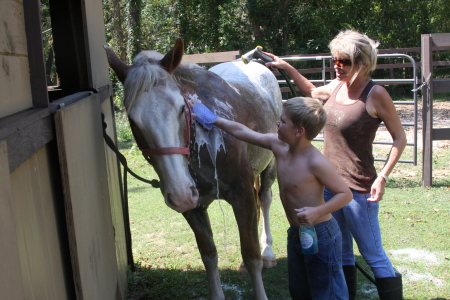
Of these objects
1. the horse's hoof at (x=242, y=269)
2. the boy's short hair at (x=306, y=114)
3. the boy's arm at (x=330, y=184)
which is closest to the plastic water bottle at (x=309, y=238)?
the boy's arm at (x=330, y=184)

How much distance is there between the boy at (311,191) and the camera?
2.21 meters

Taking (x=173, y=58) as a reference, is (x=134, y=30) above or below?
above

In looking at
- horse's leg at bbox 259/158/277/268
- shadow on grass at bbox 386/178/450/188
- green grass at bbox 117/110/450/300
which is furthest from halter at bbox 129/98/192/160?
shadow on grass at bbox 386/178/450/188

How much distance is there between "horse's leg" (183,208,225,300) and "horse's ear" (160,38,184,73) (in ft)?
3.52

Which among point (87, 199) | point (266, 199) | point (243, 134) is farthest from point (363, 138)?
point (266, 199)

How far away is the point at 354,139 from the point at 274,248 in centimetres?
209

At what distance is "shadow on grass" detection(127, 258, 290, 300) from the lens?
3.49 metres

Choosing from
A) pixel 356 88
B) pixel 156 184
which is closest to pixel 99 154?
pixel 156 184

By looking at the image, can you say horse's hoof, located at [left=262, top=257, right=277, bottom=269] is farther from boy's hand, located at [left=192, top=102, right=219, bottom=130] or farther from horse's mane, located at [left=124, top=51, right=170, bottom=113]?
horse's mane, located at [left=124, top=51, right=170, bottom=113]

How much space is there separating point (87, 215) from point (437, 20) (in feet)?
75.7

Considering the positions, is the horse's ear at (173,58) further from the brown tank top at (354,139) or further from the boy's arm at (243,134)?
the brown tank top at (354,139)

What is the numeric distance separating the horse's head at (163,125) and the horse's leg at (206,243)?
Result: 816 millimetres

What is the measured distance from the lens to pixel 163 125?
2.27 meters

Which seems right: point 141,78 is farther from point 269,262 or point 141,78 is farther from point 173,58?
point 269,262
